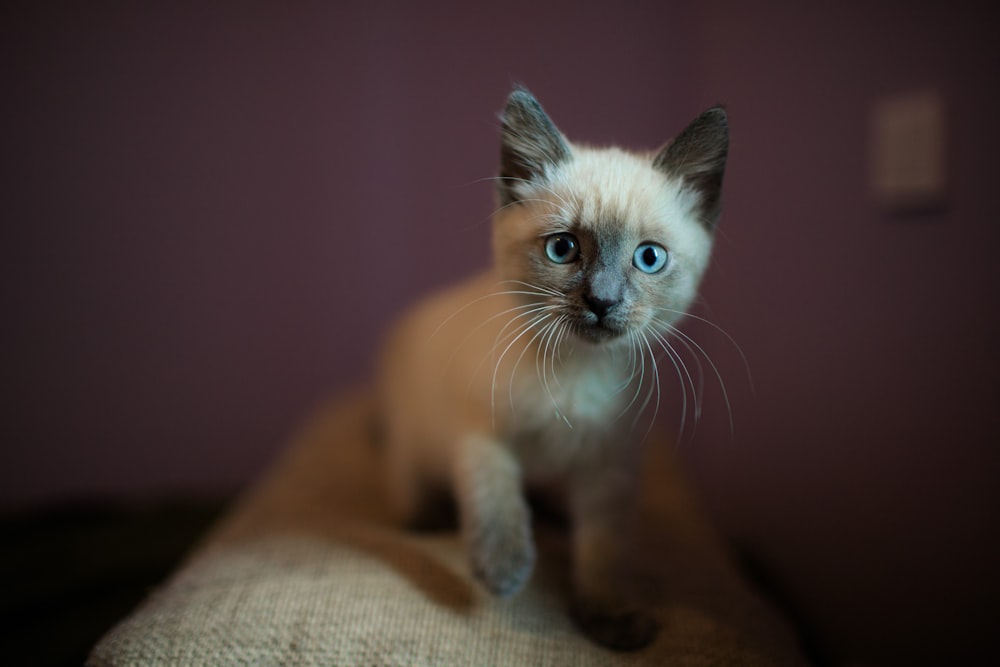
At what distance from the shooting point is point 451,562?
3.12 ft

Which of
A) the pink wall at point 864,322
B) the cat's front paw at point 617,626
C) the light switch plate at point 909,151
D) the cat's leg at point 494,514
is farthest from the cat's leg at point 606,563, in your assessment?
the light switch plate at point 909,151

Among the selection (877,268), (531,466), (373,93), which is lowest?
(531,466)

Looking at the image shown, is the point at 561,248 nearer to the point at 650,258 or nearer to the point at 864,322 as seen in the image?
the point at 650,258

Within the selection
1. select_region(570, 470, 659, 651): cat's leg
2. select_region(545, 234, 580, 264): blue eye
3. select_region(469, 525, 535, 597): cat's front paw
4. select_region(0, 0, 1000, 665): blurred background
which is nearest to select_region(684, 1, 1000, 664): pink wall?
select_region(0, 0, 1000, 665): blurred background

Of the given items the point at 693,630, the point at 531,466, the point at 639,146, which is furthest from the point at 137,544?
the point at 639,146

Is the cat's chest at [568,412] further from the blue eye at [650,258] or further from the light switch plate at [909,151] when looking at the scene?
the light switch plate at [909,151]

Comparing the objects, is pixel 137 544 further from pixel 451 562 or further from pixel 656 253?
pixel 656 253

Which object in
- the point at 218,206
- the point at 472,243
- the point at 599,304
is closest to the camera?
the point at 599,304

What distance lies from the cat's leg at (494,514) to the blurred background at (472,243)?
442 mm

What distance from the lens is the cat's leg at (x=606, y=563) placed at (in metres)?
0.84

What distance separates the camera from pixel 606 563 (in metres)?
0.91

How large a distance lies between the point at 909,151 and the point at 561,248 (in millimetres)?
763

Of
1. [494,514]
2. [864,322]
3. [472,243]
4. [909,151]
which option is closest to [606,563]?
[494,514]

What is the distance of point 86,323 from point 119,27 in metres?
0.92
